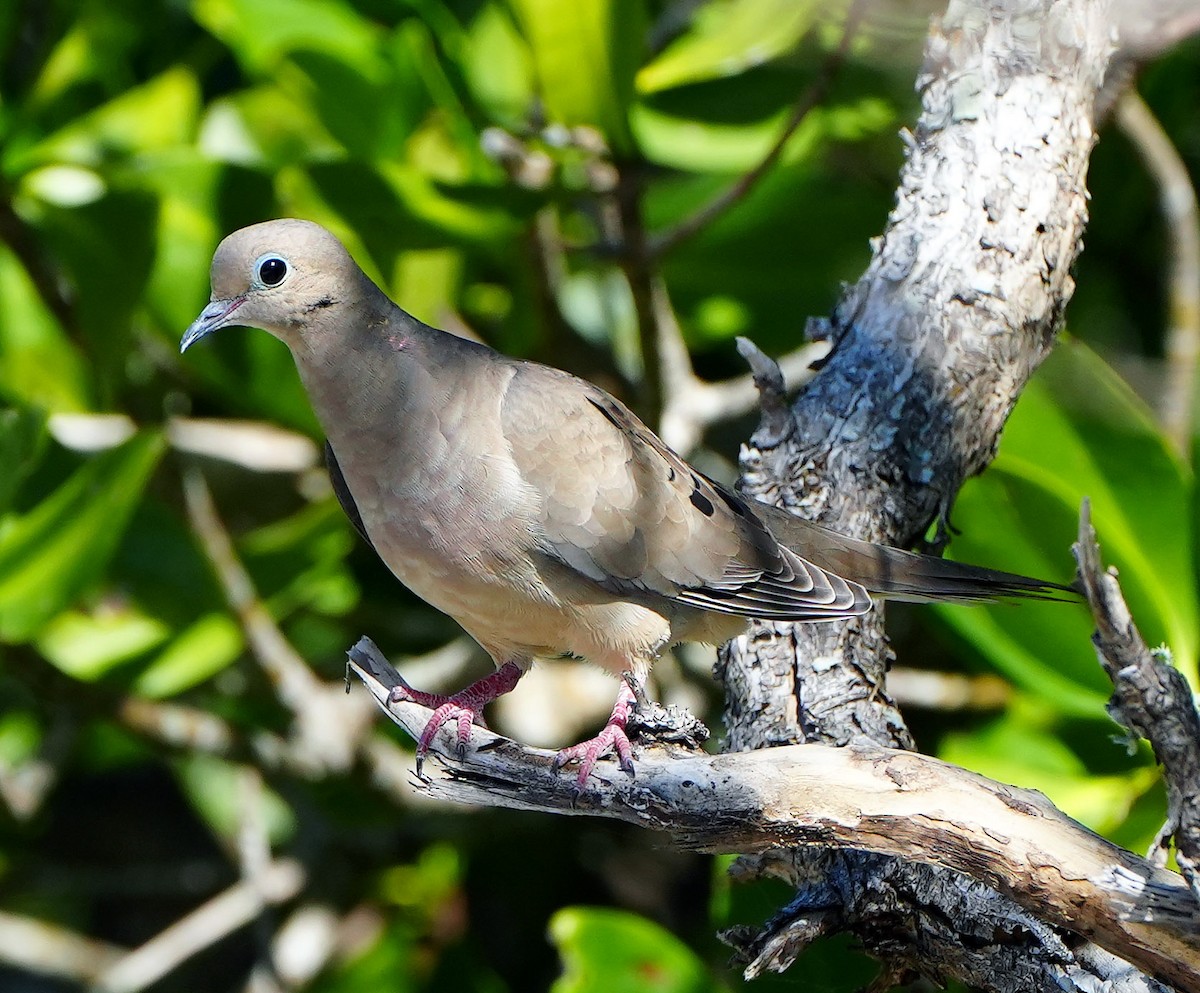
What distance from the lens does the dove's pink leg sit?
199 centimetres

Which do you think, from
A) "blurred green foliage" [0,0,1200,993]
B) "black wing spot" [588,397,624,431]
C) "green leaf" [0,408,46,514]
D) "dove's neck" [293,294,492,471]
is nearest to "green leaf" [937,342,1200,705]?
"blurred green foliage" [0,0,1200,993]

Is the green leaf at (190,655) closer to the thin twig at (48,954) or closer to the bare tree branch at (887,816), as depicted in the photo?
the thin twig at (48,954)

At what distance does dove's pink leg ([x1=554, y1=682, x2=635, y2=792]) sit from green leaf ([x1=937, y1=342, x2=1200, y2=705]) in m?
0.87

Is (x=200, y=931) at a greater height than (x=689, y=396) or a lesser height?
lesser

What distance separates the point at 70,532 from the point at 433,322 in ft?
3.52

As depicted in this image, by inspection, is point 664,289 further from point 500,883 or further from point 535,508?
point 500,883

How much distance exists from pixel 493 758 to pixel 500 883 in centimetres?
224

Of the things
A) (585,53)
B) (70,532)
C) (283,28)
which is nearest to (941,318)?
(585,53)

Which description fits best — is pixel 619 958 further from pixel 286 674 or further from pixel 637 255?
pixel 637 255

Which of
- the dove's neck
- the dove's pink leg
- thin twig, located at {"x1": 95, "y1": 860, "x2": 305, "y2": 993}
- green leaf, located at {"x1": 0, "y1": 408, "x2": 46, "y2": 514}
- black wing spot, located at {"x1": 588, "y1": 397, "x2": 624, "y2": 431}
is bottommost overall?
thin twig, located at {"x1": 95, "y1": 860, "x2": 305, "y2": 993}

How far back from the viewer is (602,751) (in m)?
2.11

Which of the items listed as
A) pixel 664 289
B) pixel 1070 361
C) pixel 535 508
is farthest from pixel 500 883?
pixel 1070 361

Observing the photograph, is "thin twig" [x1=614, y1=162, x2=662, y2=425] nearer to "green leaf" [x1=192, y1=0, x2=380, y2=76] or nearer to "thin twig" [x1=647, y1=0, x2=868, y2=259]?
"thin twig" [x1=647, y1=0, x2=868, y2=259]

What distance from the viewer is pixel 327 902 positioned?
3824mm
